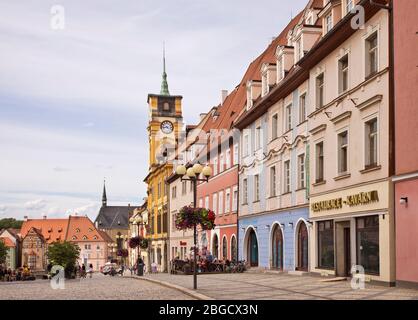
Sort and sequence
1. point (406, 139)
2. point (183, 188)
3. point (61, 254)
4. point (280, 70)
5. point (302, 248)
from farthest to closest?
1. point (61, 254)
2. point (183, 188)
3. point (280, 70)
4. point (302, 248)
5. point (406, 139)

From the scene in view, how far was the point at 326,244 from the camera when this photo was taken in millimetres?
26688

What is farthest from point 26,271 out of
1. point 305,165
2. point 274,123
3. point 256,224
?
point 305,165

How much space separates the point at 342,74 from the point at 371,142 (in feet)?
11.9

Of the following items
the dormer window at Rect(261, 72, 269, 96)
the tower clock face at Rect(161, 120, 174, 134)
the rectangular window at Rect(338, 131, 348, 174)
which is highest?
the tower clock face at Rect(161, 120, 174, 134)

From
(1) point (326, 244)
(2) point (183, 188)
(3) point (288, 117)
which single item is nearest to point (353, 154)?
(1) point (326, 244)

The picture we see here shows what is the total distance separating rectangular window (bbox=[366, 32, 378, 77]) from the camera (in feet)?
73.4

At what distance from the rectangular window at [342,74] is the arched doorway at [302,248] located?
715cm

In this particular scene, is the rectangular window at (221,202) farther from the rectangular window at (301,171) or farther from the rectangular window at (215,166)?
the rectangular window at (301,171)

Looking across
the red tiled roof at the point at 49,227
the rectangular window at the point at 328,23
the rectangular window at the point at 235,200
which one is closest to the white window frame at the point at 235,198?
the rectangular window at the point at 235,200

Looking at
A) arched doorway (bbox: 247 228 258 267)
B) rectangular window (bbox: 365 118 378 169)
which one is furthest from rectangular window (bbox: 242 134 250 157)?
rectangular window (bbox: 365 118 378 169)

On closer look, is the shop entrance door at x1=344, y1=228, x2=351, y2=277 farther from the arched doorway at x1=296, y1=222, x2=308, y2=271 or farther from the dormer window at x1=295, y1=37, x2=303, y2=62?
the dormer window at x1=295, y1=37, x2=303, y2=62

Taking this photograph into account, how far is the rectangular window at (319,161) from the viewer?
27.4 metres

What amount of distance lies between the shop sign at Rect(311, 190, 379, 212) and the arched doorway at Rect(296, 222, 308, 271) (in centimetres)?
212

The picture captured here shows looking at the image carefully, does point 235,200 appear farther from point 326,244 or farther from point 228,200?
point 326,244
